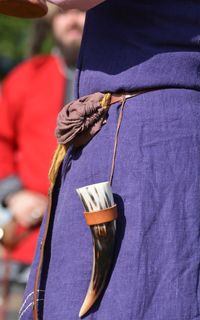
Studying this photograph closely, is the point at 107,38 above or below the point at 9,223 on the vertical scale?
above

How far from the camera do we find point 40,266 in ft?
6.21

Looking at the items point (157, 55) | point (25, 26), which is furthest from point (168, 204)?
point (25, 26)

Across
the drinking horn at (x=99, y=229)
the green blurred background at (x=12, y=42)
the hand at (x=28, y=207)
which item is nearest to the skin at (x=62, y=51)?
the hand at (x=28, y=207)

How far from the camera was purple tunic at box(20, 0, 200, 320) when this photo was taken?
5.78 feet

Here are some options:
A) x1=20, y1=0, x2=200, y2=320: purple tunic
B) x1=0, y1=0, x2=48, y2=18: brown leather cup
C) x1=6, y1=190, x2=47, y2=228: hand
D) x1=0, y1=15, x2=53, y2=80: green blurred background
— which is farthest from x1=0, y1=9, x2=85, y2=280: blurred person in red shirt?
x1=0, y1=15, x2=53, y2=80: green blurred background

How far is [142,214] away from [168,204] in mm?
55

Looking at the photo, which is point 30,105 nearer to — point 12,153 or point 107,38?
point 12,153

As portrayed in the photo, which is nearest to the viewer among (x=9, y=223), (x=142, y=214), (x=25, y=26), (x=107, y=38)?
(x=142, y=214)

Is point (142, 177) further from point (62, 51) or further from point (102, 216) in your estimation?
point (62, 51)

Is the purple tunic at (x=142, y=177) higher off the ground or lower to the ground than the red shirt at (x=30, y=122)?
higher

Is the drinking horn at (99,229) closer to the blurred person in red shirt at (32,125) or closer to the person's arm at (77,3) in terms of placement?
the person's arm at (77,3)

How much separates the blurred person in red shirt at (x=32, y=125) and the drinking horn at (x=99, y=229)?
211 centimetres

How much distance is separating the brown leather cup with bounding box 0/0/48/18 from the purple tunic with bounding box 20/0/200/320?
0.19 m

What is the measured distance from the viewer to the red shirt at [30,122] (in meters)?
3.99
